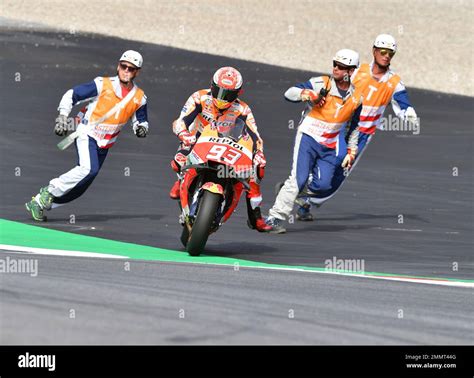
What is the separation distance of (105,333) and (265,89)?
1935 cm

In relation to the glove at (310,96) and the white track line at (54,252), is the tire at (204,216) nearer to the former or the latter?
the white track line at (54,252)

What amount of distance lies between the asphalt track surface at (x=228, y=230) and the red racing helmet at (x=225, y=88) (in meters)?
1.45

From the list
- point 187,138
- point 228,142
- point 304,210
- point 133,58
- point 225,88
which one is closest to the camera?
point 228,142

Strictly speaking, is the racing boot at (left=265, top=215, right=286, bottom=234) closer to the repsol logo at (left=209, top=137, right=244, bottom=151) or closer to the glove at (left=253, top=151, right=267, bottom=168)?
the glove at (left=253, top=151, right=267, bottom=168)

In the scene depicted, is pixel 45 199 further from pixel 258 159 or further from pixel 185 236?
pixel 258 159

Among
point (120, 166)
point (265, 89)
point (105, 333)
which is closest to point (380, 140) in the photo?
point (265, 89)

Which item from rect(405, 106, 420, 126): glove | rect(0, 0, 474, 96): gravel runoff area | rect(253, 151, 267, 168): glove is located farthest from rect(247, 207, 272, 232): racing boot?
rect(0, 0, 474, 96): gravel runoff area

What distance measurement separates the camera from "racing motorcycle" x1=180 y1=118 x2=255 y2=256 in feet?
38.3

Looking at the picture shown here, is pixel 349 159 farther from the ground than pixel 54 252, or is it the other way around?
pixel 349 159

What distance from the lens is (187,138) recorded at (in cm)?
1232

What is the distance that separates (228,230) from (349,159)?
1.68 m

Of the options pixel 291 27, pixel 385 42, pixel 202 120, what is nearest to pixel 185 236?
pixel 202 120
